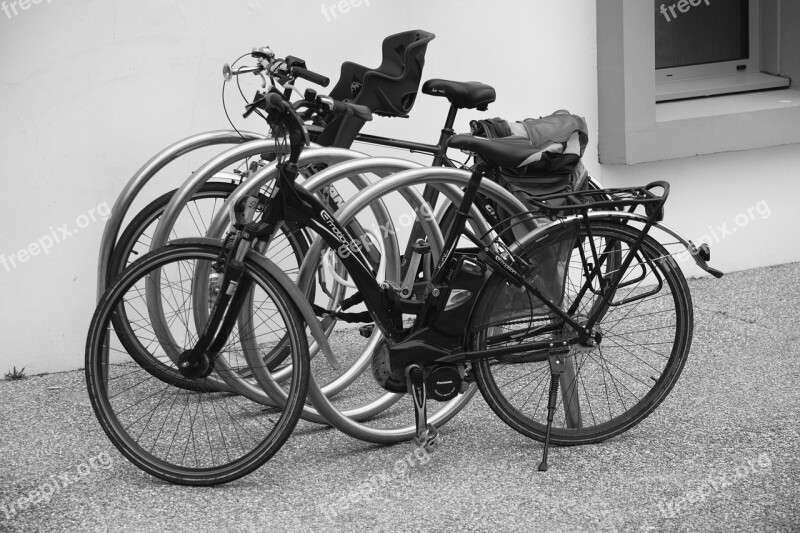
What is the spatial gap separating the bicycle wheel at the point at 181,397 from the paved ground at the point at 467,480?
0.41 feet

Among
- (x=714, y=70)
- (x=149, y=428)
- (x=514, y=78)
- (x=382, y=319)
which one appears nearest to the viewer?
(x=382, y=319)

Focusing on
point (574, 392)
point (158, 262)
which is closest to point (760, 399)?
point (574, 392)

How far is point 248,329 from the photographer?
12.1 feet

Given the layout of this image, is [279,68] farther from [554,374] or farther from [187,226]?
[554,374]

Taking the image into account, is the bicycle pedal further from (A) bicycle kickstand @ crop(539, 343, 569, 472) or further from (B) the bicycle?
(A) bicycle kickstand @ crop(539, 343, 569, 472)

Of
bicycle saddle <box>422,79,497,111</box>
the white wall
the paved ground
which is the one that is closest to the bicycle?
the paved ground

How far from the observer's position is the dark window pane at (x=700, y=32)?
6.12 metres

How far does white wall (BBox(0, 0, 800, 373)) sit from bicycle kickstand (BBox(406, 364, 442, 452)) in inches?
72.2

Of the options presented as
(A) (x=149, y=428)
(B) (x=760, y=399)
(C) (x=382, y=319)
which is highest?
(C) (x=382, y=319)

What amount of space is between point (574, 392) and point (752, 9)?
11.4 ft

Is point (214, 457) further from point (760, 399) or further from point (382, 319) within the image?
point (760, 399)

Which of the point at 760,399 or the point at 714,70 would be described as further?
the point at 714,70

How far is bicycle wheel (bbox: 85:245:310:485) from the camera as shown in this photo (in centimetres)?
342

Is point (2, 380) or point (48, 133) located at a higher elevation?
point (48, 133)
